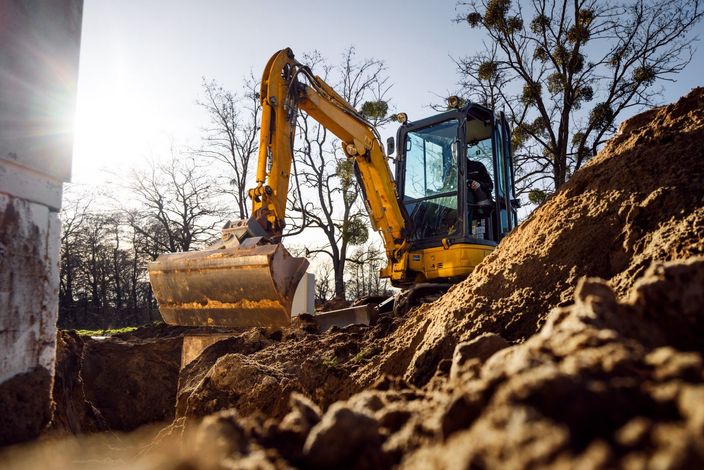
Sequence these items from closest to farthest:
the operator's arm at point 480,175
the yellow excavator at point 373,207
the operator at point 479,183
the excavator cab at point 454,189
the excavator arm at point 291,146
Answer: the yellow excavator at point 373,207, the excavator arm at point 291,146, the excavator cab at point 454,189, the operator at point 479,183, the operator's arm at point 480,175

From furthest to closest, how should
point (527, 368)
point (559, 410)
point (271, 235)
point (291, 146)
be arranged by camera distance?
point (291, 146), point (271, 235), point (527, 368), point (559, 410)

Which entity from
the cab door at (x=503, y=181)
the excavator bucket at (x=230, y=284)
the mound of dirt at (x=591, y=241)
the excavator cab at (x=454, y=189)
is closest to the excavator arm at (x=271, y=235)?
the excavator bucket at (x=230, y=284)

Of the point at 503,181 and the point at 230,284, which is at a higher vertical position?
the point at 503,181

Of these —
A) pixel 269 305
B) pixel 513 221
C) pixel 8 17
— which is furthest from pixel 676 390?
pixel 513 221

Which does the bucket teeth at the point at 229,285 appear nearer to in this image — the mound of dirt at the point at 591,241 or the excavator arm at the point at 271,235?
the excavator arm at the point at 271,235

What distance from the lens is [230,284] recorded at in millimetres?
6473

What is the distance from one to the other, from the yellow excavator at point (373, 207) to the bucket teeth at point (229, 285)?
1cm

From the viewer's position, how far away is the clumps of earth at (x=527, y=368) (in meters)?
1.07

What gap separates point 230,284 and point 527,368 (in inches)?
218

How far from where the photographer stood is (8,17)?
8.41 ft

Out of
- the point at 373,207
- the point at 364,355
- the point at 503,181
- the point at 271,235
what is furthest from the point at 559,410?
the point at 503,181

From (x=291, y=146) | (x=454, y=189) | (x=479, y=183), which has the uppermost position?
(x=291, y=146)

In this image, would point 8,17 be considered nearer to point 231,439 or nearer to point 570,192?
point 231,439

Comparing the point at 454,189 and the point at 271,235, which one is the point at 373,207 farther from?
the point at 271,235
